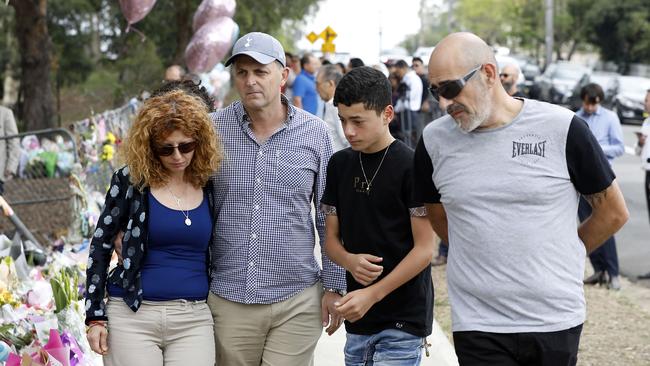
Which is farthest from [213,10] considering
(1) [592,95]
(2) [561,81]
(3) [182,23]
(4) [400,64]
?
(2) [561,81]

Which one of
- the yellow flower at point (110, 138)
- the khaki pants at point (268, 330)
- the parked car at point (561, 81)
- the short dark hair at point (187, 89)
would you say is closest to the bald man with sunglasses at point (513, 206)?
the khaki pants at point (268, 330)

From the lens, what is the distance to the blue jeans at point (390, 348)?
Answer: 13.0 ft

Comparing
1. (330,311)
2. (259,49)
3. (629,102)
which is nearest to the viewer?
→ (259,49)

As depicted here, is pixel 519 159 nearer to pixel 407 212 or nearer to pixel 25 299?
pixel 407 212

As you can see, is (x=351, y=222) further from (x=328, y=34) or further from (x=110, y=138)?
(x=328, y=34)

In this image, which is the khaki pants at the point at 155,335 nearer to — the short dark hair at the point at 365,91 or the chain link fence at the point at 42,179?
the short dark hair at the point at 365,91

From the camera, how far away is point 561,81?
35.6 metres

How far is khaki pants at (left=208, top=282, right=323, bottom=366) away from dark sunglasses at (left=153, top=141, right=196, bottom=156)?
598 mm

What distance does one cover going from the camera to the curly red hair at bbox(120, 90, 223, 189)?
3.86 meters

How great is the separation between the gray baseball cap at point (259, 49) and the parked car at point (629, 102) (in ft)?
90.9

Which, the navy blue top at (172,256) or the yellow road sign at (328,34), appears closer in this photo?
the navy blue top at (172,256)

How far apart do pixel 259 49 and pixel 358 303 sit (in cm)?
104

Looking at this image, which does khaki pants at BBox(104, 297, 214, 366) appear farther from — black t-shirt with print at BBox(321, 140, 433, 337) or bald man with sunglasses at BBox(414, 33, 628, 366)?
bald man with sunglasses at BBox(414, 33, 628, 366)

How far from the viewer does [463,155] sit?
3537 millimetres
